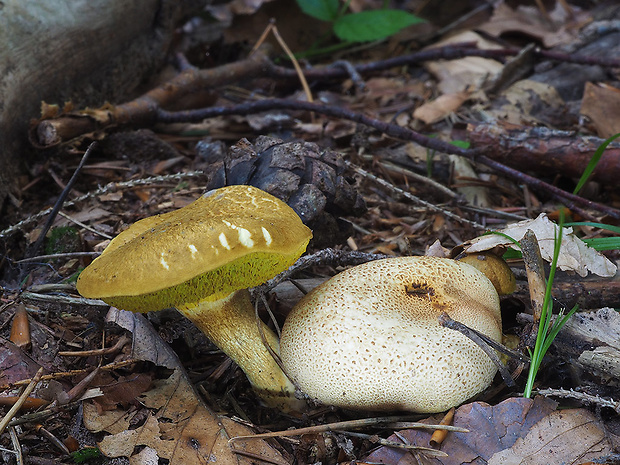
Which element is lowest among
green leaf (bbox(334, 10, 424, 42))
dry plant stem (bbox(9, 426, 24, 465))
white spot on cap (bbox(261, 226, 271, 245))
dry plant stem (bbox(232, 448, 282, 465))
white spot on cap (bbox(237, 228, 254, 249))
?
dry plant stem (bbox(232, 448, 282, 465))

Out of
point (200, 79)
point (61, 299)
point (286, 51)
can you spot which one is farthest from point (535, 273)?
point (286, 51)

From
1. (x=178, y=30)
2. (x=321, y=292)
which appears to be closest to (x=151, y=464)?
(x=321, y=292)

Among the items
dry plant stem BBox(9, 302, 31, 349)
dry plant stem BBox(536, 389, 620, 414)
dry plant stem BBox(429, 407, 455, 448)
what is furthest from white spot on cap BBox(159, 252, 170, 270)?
dry plant stem BBox(536, 389, 620, 414)

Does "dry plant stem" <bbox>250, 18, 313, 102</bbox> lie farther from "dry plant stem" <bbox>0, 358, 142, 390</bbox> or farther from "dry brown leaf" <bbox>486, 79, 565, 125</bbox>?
"dry plant stem" <bbox>0, 358, 142, 390</bbox>

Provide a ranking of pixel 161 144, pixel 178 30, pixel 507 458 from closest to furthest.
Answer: pixel 507 458
pixel 161 144
pixel 178 30

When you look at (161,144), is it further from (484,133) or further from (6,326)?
(484,133)

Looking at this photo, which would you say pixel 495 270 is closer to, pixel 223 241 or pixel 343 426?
pixel 343 426
